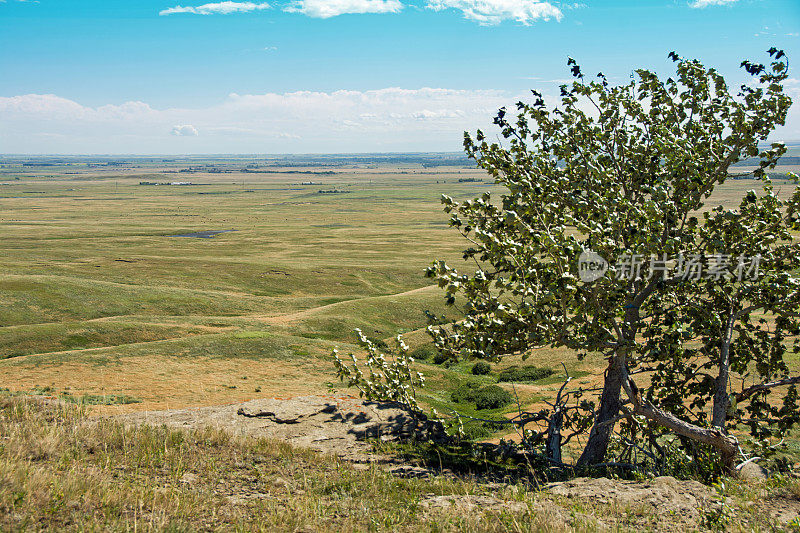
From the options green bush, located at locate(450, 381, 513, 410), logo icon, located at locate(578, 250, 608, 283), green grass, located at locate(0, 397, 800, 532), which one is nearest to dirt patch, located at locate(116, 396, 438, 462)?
green grass, located at locate(0, 397, 800, 532)

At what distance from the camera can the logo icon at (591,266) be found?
1097 cm

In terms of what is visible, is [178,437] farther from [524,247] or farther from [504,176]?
[504,176]

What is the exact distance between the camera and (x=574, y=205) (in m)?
13.5

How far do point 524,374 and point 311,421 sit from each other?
2660cm

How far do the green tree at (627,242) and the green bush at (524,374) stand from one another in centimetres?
2424

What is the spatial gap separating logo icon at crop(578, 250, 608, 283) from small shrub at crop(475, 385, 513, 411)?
23.2 m

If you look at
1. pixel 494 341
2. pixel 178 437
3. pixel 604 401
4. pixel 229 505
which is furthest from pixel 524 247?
pixel 178 437

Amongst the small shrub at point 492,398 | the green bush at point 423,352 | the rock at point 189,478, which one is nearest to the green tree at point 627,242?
the rock at point 189,478

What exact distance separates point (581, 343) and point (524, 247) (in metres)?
2.41

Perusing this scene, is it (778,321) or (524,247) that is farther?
(778,321)

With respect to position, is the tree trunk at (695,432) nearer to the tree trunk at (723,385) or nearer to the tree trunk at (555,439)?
the tree trunk at (723,385)

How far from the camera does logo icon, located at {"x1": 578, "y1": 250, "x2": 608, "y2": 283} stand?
36.0 ft

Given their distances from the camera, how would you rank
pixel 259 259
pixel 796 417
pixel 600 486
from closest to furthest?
pixel 600 486 < pixel 796 417 < pixel 259 259

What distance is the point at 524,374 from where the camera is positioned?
40.4 m
